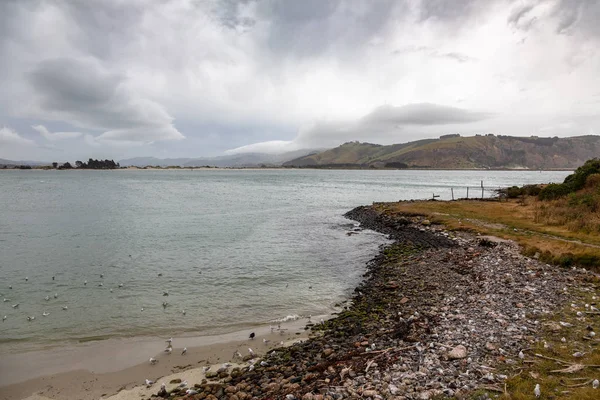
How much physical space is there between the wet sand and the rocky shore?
4.55 feet

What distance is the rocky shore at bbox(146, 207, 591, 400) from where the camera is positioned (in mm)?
9297

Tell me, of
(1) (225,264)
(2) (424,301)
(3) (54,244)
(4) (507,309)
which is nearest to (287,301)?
(2) (424,301)

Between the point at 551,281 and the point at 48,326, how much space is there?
2551 cm

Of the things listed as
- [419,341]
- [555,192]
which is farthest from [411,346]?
[555,192]

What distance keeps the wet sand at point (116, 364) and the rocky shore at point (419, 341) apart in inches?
54.5

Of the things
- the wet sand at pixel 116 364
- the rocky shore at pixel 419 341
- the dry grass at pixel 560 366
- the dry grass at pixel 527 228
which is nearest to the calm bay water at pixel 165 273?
the wet sand at pixel 116 364

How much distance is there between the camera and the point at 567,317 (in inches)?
494

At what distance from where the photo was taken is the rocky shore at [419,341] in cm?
930

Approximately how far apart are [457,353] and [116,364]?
12787 mm

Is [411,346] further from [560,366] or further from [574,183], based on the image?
[574,183]

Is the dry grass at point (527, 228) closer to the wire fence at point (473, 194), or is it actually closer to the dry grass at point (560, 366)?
the dry grass at point (560, 366)

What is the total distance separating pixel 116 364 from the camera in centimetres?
1355

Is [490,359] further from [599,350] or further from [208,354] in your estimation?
[208,354]

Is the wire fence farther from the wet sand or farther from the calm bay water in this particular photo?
the wet sand
